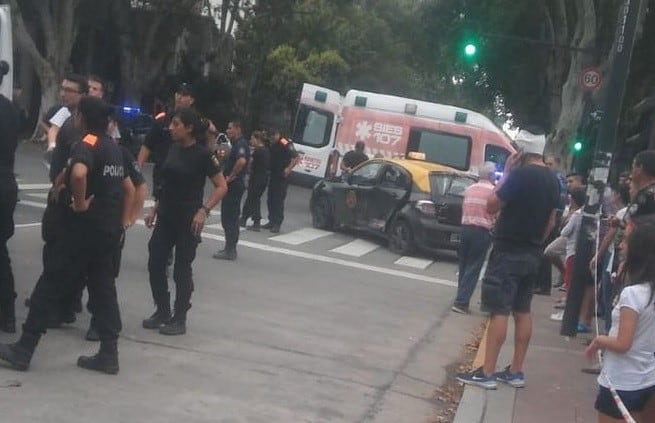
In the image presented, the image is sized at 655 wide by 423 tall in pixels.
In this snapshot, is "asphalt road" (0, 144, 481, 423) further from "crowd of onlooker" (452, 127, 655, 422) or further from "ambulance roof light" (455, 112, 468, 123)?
"ambulance roof light" (455, 112, 468, 123)

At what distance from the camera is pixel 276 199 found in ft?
63.1

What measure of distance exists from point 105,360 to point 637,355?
148 inches

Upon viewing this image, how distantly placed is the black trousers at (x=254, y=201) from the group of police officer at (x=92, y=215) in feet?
26.7

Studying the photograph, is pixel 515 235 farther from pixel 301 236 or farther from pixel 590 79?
pixel 590 79

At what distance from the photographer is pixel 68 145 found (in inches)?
336

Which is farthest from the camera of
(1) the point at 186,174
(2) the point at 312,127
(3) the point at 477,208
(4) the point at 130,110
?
(4) the point at 130,110

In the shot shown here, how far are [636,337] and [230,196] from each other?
9.55 m

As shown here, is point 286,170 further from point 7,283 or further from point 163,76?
point 163,76

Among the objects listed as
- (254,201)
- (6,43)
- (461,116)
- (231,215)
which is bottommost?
(254,201)

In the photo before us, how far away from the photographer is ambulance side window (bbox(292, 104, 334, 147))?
29.9 metres

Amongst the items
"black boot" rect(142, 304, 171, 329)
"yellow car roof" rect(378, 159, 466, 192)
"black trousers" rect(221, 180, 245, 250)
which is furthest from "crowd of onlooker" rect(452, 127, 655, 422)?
"black trousers" rect(221, 180, 245, 250)

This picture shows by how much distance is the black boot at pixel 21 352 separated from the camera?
7465 millimetres

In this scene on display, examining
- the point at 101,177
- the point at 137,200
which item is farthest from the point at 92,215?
the point at 137,200

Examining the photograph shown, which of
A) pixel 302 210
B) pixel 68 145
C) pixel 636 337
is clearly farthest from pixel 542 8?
pixel 636 337
